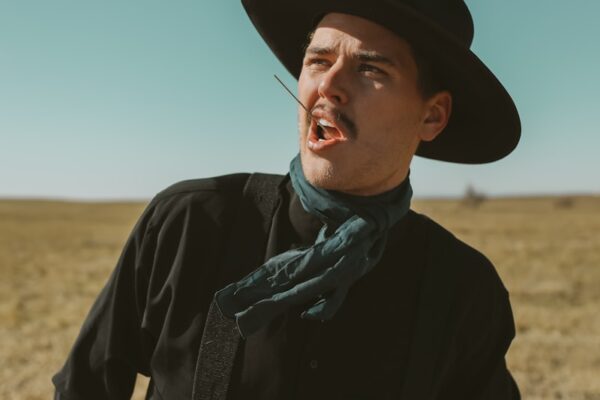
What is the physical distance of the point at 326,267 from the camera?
7.47 ft

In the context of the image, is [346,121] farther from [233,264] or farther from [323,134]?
[233,264]

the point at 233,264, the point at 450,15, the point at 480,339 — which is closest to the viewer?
the point at 233,264

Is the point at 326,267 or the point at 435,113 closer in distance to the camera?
the point at 326,267

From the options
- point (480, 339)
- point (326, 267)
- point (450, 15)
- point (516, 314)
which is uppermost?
point (450, 15)

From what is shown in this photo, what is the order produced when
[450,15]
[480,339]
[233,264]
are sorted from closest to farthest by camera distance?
[233,264] → [450,15] → [480,339]

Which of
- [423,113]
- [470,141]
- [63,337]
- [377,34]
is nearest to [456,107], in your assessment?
[470,141]

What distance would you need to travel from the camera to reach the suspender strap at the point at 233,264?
2221 mm

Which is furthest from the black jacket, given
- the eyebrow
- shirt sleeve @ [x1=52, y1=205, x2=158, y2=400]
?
the eyebrow

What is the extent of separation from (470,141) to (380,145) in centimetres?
75

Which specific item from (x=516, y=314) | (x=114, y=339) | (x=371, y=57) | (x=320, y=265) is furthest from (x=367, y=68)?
(x=516, y=314)

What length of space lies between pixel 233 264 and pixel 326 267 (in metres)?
0.31

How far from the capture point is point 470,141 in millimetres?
2938

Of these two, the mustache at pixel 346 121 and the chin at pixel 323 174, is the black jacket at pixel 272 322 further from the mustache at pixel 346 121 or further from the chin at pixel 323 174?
the mustache at pixel 346 121

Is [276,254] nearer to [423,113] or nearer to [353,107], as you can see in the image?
[353,107]
